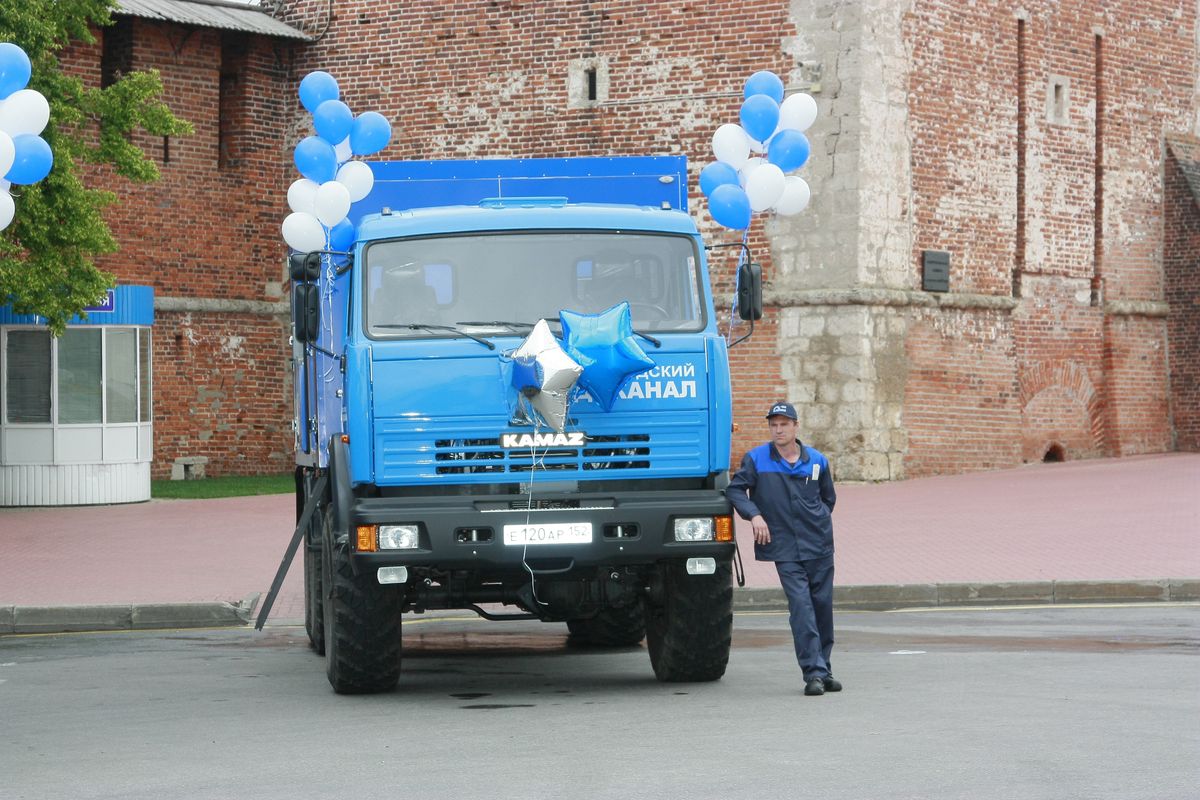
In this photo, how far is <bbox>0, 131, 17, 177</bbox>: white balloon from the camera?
1231 centimetres

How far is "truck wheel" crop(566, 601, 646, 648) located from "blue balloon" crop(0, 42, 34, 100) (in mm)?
5079

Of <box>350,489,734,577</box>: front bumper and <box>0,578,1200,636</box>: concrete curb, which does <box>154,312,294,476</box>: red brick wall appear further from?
<box>350,489,734,577</box>: front bumper

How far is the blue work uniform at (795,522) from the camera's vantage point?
413 inches

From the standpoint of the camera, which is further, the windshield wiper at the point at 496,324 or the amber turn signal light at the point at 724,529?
the windshield wiper at the point at 496,324

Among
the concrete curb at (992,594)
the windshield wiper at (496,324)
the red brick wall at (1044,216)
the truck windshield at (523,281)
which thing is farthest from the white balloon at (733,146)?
the red brick wall at (1044,216)

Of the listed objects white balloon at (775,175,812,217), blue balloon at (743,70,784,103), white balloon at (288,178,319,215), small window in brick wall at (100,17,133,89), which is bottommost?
white balloon at (288,178,319,215)

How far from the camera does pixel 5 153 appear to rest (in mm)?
12328

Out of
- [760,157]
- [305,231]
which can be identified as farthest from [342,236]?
[760,157]

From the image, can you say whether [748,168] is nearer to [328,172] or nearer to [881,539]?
[328,172]

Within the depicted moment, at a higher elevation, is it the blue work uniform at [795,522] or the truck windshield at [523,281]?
the truck windshield at [523,281]

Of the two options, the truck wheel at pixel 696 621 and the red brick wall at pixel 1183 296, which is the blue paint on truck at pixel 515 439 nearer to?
the truck wheel at pixel 696 621

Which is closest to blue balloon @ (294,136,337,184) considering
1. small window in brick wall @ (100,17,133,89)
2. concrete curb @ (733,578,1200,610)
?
concrete curb @ (733,578,1200,610)

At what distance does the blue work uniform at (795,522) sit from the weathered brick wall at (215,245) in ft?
68.4

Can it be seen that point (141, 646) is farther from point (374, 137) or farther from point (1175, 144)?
point (1175, 144)
